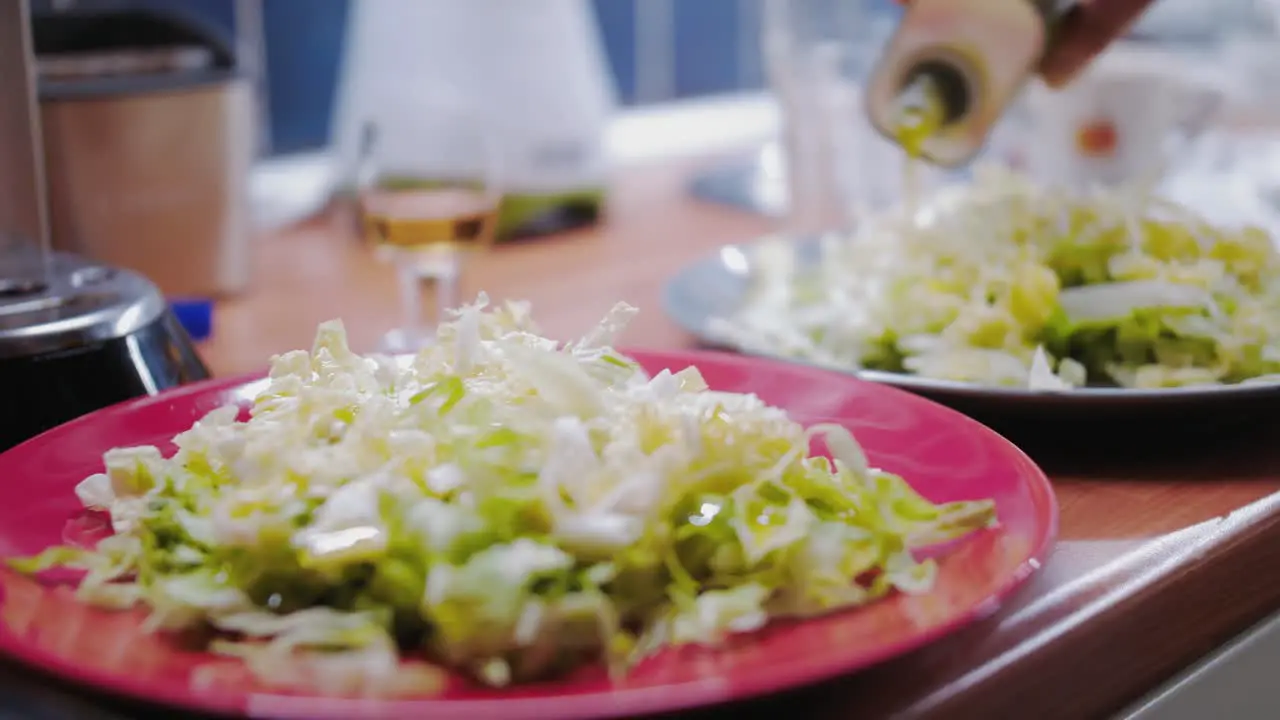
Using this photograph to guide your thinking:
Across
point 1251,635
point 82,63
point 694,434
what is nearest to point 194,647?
point 694,434

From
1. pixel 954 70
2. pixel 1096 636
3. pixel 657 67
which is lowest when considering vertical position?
pixel 1096 636

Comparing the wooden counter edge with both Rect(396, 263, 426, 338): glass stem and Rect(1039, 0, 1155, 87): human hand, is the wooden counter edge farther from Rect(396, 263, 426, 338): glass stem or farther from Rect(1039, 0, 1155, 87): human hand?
Rect(396, 263, 426, 338): glass stem

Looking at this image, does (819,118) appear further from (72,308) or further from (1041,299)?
(72,308)

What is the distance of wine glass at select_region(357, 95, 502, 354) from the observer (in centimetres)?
113

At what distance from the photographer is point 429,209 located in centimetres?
114

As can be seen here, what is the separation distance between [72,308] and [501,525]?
0.39m

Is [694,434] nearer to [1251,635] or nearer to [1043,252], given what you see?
[1251,635]

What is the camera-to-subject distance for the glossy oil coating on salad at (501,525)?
1.63ft

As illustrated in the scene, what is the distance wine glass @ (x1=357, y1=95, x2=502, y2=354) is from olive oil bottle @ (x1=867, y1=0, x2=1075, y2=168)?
0.34m

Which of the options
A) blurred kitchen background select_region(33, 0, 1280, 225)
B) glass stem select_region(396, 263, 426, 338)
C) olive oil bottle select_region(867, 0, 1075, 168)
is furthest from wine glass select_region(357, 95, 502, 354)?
olive oil bottle select_region(867, 0, 1075, 168)

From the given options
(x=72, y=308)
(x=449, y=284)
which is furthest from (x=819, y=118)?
(x=72, y=308)

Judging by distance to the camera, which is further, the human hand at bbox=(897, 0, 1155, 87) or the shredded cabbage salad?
the human hand at bbox=(897, 0, 1155, 87)

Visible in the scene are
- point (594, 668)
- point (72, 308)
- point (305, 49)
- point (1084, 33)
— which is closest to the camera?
point (594, 668)

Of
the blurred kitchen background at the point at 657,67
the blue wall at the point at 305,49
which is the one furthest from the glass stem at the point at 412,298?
the blue wall at the point at 305,49
